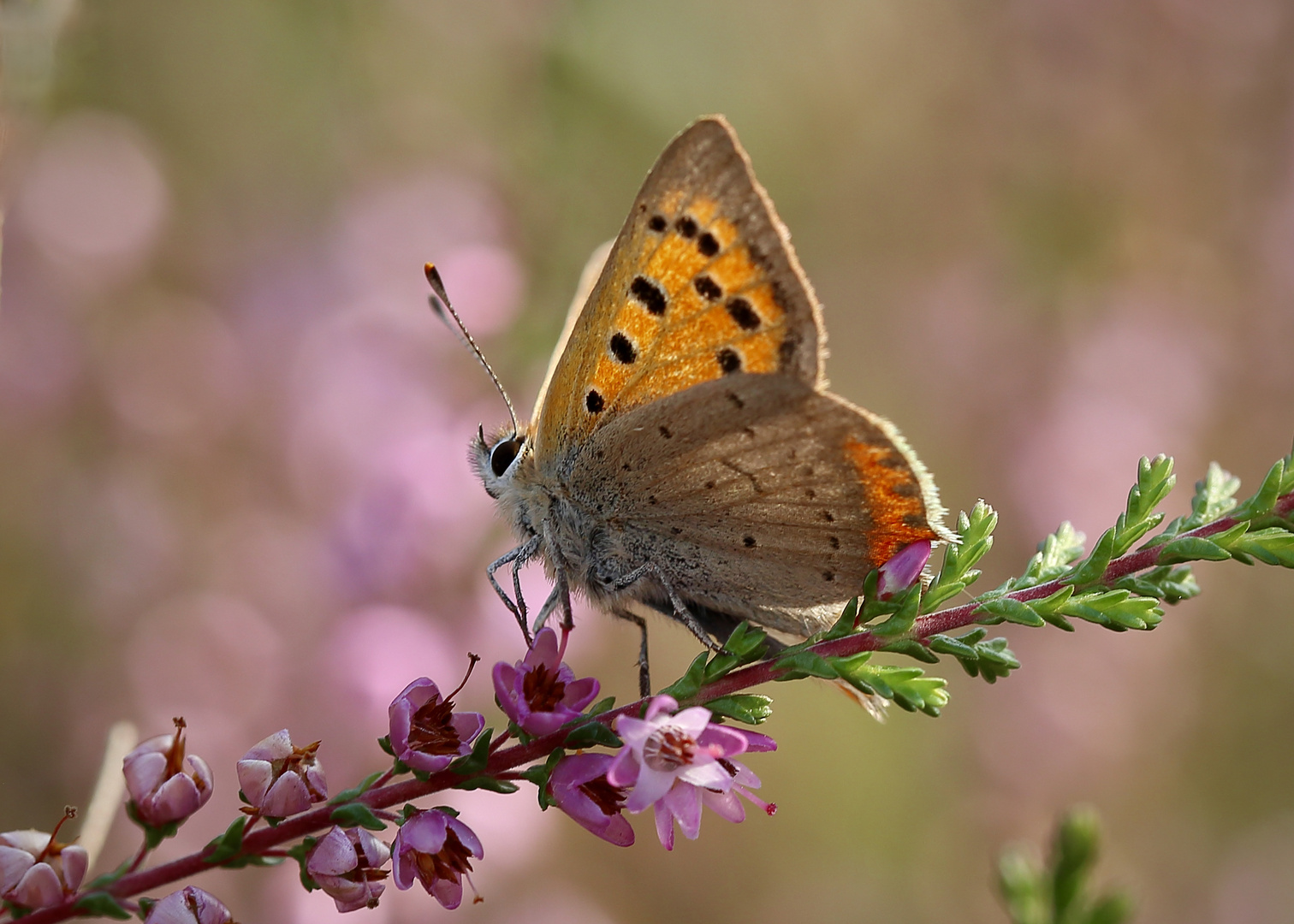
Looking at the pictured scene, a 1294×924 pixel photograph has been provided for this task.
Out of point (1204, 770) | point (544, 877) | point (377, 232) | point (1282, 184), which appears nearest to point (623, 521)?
point (544, 877)

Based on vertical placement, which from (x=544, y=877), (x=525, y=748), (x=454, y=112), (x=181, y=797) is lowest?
(x=544, y=877)

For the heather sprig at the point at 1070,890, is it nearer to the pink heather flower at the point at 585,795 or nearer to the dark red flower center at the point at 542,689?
the pink heather flower at the point at 585,795

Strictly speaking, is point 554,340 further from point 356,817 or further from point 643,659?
point 356,817

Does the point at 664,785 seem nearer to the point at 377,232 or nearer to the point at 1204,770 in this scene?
the point at 377,232

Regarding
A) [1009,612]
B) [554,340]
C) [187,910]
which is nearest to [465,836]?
[187,910]

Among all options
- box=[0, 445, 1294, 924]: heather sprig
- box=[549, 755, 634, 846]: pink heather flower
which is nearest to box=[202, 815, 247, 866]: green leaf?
box=[0, 445, 1294, 924]: heather sprig

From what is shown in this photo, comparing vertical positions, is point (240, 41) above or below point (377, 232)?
above
